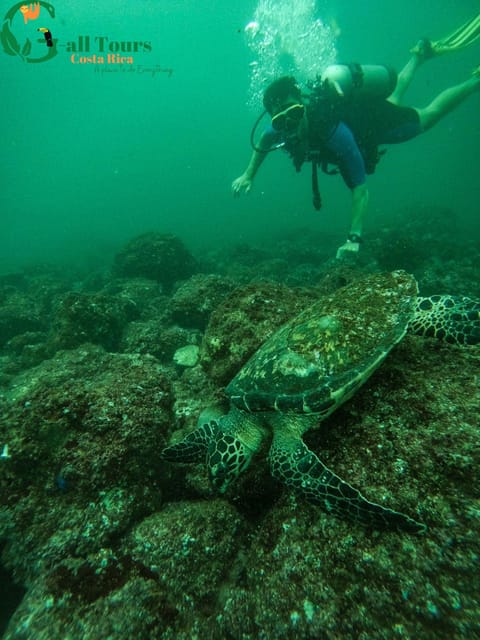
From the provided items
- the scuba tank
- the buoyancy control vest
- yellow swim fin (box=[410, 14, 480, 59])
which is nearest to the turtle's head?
the buoyancy control vest

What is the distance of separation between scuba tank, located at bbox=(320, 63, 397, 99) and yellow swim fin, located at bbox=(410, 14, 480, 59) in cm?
311

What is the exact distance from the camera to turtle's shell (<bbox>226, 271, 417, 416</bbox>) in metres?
2.46

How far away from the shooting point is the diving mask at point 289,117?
22.6ft

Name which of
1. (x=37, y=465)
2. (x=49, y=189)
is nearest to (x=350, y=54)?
(x=37, y=465)

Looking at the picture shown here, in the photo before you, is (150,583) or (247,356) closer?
(150,583)

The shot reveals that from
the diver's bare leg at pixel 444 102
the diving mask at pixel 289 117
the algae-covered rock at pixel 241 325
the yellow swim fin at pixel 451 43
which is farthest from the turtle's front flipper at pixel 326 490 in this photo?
the yellow swim fin at pixel 451 43

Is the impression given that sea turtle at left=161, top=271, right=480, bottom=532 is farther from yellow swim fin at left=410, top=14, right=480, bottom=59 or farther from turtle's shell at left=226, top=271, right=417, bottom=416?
yellow swim fin at left=410, top=14, right=480, bottom=59

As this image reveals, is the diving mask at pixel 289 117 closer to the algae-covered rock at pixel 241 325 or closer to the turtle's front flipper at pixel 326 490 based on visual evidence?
the algae-covered rock at pixel 241 325

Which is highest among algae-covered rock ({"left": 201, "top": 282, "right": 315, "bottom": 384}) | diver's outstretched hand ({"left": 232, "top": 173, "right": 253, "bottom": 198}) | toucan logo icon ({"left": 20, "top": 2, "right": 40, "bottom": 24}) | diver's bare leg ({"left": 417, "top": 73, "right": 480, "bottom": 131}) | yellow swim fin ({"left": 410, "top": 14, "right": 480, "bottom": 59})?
toucan logo icon ({"left": 20, "top": 2, "right": 40, "bottom": 24})

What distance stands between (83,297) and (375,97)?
999cm

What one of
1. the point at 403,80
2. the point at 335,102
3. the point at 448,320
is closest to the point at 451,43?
the point at 403,80

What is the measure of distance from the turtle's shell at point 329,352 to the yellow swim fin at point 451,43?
1287 cm

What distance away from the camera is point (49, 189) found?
120 m

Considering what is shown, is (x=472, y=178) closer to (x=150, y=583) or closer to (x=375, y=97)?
(x=375, y=97)
